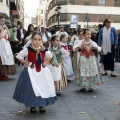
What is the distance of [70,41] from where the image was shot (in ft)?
50.6

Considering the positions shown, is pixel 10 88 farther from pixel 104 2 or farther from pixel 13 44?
pixel 104 2

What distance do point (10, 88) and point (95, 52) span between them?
94.7 inches

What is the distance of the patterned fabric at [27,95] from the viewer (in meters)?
5.94

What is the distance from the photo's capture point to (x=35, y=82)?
6.05m

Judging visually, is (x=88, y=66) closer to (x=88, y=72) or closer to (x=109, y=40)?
(x=88, y=72)

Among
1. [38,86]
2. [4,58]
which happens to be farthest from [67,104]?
[4,58]

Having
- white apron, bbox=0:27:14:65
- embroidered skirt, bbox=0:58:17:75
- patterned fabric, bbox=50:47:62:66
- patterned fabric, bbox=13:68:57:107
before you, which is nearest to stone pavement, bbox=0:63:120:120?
patterned fabric, bbox=13:68:57:107

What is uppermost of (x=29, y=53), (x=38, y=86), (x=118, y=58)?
(x=29, y=53)

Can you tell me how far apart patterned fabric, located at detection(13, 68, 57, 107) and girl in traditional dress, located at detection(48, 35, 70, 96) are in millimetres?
1823

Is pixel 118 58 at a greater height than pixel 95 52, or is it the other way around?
pixel 95 52

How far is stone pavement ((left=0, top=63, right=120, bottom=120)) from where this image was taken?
5.92 metres

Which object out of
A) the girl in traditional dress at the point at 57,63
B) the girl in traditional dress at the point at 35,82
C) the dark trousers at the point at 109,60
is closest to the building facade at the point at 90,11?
the dark trousers at the point at 109,60

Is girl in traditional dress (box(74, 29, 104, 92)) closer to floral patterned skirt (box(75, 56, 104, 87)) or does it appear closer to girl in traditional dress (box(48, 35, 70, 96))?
floral patterned skirt (box(75, 56, 104, 87))

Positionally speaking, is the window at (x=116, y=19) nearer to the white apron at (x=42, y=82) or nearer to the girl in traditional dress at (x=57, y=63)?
the girl in traditional dress at (x=57, y=63)
